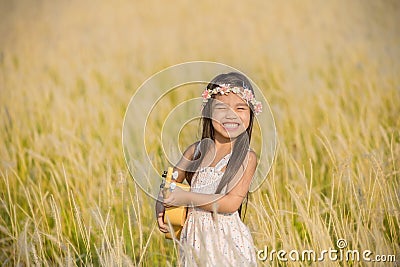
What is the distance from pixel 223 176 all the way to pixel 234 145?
0.13m

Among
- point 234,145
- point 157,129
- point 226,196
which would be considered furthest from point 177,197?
point 157,129

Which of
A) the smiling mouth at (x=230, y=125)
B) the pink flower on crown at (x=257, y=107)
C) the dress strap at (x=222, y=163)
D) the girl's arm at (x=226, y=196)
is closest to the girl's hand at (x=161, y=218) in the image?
the girl's arm at (x=226, y=196)

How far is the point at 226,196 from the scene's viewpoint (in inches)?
86.6

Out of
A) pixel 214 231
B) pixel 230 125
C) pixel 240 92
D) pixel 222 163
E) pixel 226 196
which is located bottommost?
pixel 214 231

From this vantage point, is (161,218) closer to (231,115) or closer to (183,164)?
(183,164)

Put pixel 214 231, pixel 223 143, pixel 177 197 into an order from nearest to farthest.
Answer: pixel 177 197 → pixel 214 231 → pixel 223 143

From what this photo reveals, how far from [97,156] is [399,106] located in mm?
1759

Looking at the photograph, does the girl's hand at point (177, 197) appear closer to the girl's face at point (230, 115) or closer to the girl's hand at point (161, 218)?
the girl's hand at point (161, 218)

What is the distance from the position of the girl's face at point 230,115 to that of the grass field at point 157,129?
11.6 inches

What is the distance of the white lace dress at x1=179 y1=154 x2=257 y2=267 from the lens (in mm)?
Answer: 2201

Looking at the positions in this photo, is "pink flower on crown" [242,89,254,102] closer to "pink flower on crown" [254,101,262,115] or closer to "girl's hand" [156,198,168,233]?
"pink flower on crown" [254,101,262,115]

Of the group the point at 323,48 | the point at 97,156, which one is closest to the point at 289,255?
the point at 97,156

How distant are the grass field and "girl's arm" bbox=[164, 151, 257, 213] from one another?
17 cm

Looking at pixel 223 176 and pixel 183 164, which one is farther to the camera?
pixel 183 164
